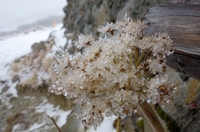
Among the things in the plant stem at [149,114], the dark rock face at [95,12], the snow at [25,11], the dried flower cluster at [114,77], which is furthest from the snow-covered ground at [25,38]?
the dried flower cluster at [114,77]

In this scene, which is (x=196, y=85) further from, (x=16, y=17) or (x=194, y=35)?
(x=16, y=17)

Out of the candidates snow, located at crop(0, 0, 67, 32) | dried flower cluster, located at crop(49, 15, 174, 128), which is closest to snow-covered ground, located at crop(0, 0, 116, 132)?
snow, located at crop(0, 0, 67, 32)

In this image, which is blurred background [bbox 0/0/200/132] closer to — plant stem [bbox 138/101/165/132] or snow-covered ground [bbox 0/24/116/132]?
snow-covered ground [bbox 0/24/116/132]

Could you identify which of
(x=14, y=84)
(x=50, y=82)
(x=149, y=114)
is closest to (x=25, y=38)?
(x=14, y=84)

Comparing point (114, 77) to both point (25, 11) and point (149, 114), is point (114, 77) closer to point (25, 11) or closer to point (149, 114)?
point (149, 114)

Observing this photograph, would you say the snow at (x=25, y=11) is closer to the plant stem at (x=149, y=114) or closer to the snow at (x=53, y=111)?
the snow at (x=53, y=111)

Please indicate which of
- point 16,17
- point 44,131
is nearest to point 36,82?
point 44,131
